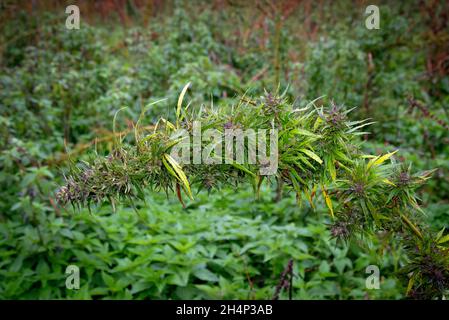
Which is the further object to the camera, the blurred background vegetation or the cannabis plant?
the blurred background vegetation

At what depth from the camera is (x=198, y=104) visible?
14.8 ft

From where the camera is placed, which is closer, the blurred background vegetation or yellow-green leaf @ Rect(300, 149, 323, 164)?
yellow-green leaf @ Rect(300, 149, 323, 164)

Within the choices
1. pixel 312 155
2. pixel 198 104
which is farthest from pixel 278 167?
pixel 198 104

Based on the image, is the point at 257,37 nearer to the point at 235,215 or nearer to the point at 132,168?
the point at 235,215

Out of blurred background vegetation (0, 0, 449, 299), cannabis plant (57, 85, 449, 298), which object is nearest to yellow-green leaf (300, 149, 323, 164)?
cannabis plant (57, 85, 449, 298)

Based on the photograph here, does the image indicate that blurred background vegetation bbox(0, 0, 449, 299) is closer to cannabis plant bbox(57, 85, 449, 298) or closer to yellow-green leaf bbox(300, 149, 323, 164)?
cannabis plant bbox(57, 85, 449, 298)

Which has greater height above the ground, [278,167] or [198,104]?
[198,104]

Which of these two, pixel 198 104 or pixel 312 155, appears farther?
pixel 198 104

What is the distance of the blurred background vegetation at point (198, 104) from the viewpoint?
10.0 ft

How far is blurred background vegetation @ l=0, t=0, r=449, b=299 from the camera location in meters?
3.05

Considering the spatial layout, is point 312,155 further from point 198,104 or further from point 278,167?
point 198,104

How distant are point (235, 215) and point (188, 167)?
2256mm

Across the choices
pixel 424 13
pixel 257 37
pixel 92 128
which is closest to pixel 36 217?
pixel 92 128

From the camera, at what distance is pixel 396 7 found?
647cm
